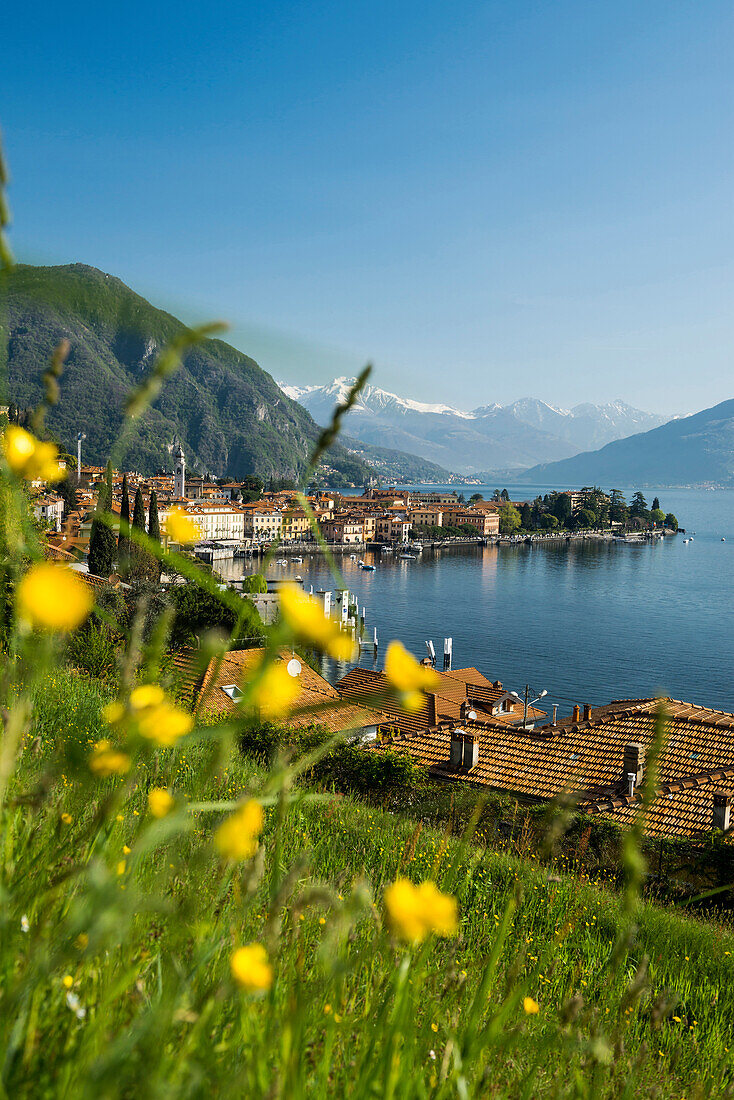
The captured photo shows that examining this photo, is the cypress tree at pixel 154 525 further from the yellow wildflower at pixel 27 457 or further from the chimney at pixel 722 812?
the chimney at pixel 722 812

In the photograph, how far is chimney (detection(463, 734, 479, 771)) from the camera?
1191 centimetres

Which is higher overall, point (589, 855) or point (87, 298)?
point (87, 298)

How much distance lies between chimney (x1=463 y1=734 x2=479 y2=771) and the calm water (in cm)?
1783

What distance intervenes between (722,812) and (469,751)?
4012mm

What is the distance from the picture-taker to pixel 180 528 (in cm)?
80

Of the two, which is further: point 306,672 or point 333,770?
point 306,672

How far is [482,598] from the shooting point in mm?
56094

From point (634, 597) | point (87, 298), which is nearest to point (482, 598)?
point (634, 597)

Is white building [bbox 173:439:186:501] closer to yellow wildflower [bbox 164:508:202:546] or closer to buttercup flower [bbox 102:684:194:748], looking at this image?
yellow wildflower [bbox 164:508:202:546]

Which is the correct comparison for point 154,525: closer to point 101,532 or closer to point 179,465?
point 101,532

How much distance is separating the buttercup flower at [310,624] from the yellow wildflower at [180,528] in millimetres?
227

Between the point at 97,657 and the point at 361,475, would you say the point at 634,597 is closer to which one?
the point at 97,657

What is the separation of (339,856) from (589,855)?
623 centimetres

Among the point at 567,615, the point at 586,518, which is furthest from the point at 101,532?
the point at 586,518
